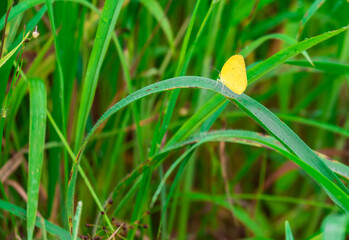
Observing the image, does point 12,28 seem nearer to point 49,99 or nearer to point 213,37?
point 49,99

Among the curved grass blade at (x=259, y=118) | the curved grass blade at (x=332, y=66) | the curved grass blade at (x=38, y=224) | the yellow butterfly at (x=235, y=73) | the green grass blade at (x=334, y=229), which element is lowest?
the curved grass blade at (x=38, y=224)

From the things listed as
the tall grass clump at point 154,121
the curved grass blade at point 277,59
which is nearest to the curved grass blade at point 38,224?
the tall grass clump at point 154,121

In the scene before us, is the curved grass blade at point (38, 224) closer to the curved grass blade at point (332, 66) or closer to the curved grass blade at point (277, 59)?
the curved grass blade at point (277, 59)

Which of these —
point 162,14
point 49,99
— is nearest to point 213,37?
point 162,14

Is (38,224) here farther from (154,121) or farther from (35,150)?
(154,121)

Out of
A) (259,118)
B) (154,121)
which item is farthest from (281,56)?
(154,121)

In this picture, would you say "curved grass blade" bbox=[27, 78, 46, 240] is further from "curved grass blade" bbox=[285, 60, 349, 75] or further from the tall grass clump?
"curved grass blade" bbox=[285, 60, 349, 75]
